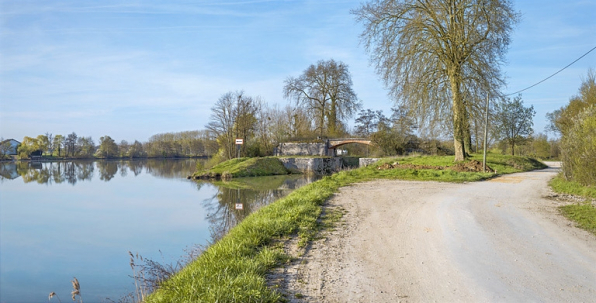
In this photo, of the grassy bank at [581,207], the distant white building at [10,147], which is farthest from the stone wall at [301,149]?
the distant white building at [10,147]

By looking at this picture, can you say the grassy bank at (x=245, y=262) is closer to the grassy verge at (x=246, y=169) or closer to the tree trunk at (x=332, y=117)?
the grassy verge at (x=246, y=169)

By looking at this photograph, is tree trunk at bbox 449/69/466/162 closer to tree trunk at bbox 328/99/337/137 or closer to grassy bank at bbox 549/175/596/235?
grassy bank at bbox 549/175/596/235

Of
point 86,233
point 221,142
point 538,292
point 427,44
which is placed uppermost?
point 427,44

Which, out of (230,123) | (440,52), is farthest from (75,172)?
(440,52)

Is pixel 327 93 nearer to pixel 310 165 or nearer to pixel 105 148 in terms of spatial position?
pixel 310 165

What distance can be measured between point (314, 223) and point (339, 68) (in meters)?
→ 37.4

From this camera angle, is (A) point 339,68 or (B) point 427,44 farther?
(A) point 339,68

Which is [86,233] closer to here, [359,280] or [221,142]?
[359,280]

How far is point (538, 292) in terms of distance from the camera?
3715mm

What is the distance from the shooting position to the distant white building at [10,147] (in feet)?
237

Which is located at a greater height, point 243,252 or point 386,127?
point 386,127

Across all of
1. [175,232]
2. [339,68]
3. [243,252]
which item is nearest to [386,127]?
[339,68]

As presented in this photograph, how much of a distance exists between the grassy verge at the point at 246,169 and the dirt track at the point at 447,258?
20.6 m

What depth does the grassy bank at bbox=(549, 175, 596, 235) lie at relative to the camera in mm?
7013
